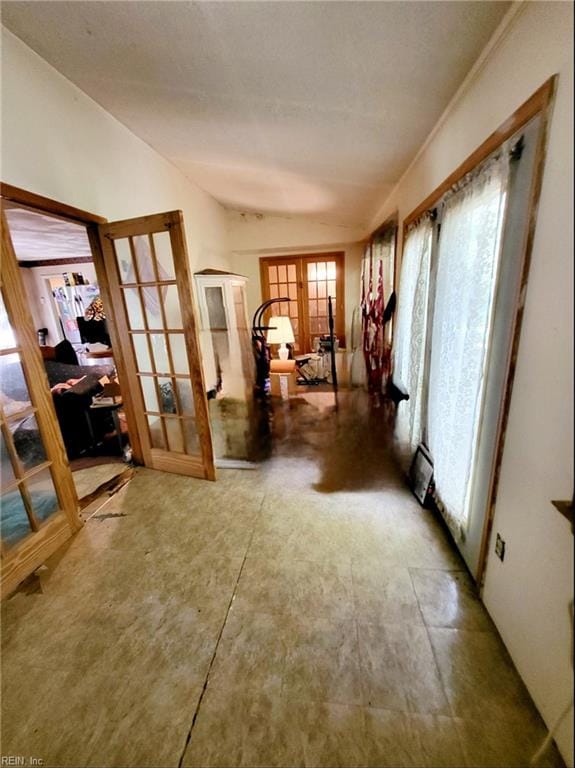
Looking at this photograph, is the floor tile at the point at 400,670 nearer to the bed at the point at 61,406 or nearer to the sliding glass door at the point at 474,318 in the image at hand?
Result: the sliding glass door at the point at 474,318

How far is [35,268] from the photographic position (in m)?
5.80

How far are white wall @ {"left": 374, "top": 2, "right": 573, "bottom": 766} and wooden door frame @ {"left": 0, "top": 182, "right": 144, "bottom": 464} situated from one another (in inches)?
87.6

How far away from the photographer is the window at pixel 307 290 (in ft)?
17.6

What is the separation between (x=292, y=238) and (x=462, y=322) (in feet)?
14.0

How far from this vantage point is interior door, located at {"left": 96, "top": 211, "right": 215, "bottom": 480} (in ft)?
6.79

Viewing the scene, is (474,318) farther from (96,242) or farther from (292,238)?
(292,238)

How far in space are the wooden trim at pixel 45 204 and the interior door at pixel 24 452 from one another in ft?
0.50

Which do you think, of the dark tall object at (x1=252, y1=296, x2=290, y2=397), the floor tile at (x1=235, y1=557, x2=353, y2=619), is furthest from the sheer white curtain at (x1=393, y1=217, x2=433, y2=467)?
the dark tall object at (x1=252, y1=296, x2=290, y2=397)

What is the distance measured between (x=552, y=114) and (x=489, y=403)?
936 mm

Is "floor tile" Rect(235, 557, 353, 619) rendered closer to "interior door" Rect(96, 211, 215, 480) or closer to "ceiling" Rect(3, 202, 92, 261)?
"interior door" Rect(96, 211, 215, 480)

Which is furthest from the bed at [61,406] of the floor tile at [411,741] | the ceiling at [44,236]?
the floor tile at [411,741]

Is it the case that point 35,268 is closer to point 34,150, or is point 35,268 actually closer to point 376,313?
point 34,150

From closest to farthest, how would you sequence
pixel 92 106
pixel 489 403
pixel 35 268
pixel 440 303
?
pixel 489 403 → pixel 440 303 → pixel 92 106 → pixel 35 268

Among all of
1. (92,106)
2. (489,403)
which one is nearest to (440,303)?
(489,403)
